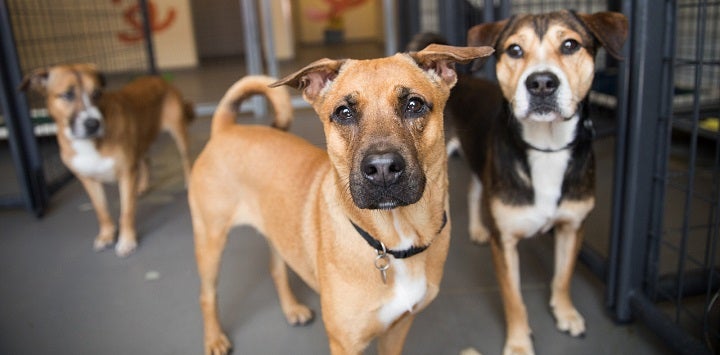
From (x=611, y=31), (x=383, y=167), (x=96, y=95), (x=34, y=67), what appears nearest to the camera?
(x=383, y=167)

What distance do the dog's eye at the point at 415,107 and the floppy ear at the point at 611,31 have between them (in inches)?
33.8

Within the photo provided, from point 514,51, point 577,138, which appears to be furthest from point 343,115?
point 577,138

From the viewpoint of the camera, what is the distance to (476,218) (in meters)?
3.12

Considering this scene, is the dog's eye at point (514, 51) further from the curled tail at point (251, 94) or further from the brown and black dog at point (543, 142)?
the curled tail at point (251, 94)

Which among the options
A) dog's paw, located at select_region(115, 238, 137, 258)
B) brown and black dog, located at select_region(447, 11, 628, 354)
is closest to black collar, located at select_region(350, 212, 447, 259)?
brown and black dog, located at select_region(447, 11, 628, 354)

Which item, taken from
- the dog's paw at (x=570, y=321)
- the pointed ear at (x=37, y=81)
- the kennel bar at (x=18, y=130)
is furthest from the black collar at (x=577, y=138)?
the kennel bar at (x=18, y=130)

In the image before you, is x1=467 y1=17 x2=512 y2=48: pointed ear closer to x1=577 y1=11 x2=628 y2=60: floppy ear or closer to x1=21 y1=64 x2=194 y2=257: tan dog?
x1=577 y1=11 x2=628 y2=60: floppy ear

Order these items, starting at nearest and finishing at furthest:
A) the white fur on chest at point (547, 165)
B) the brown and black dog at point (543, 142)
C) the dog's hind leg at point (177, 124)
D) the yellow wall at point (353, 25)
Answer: the brown and black dog at point (543, 142) → the white fur on chest at point (547, 165) → the dog's hind leg at point (177, 124) → the yellow wall at point (353, 25)

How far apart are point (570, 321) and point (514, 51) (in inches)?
42.9

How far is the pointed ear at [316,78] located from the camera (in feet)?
5.30

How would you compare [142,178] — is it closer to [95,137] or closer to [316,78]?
[95,137]

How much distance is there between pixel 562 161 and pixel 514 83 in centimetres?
34

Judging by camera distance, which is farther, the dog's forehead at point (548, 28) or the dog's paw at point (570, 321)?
the dog's paw at point (570, 321)

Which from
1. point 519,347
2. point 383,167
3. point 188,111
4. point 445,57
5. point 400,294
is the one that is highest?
point 445,57
